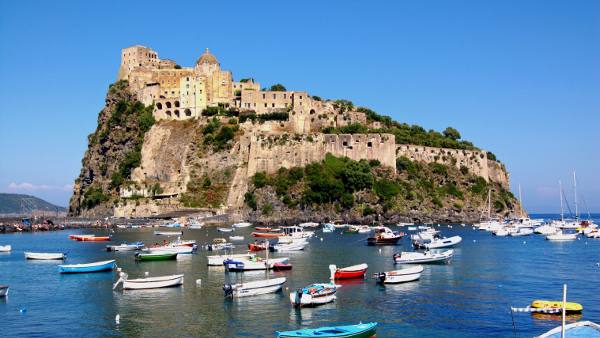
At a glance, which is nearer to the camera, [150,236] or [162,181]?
[150,236]

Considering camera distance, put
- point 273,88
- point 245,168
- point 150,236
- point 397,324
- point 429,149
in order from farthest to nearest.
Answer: point 273,88 < point 429,149 < point 245,168 < point 150,236 < point 397,324

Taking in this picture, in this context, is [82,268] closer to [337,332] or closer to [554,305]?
[337,332]

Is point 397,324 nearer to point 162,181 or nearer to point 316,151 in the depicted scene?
point 316,151

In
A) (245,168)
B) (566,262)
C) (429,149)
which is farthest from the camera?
(429,149)

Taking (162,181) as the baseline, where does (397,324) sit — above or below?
below

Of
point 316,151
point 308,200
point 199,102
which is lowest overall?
point 308,200

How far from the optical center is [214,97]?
84188 mm

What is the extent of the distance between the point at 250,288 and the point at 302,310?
3.57 meters

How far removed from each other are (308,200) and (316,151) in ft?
22.8

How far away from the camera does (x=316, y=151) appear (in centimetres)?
7706

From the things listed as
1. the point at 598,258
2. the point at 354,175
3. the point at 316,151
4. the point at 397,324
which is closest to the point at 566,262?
the point at 598,258

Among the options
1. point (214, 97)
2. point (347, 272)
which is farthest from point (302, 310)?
point (214, 97)

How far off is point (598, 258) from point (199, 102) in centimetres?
5415

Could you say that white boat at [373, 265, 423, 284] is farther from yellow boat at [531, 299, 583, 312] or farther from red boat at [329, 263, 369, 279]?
yellow boat at [531, 299, 583, 312]
